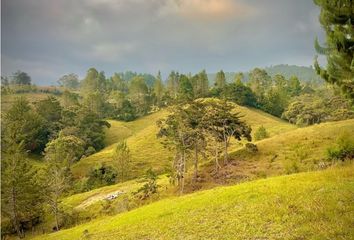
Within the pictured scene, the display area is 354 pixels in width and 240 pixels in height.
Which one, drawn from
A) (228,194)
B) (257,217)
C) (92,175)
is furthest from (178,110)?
(92,175)

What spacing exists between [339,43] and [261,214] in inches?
483

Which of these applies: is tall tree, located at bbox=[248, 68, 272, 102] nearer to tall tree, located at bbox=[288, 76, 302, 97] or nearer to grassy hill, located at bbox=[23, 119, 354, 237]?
tall tree, located at bbox=[288, 76, 302, 97]

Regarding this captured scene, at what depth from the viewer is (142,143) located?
344 feet

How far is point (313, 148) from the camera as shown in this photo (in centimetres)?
5678

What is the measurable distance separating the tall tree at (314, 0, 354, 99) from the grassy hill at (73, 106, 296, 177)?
44.2 m

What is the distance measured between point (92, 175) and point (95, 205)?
27031mm

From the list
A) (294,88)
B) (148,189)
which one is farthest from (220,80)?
(148,189)

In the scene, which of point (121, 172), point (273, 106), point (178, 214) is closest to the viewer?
point (178, 214)

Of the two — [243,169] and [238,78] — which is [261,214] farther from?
[238,78]

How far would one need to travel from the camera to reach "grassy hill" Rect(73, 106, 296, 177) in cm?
9012

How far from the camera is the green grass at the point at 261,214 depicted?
1822 cm

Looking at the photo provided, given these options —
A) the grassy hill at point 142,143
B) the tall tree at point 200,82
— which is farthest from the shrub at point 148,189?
the tall tree at point 200,82

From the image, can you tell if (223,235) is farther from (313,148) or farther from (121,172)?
(121,172)

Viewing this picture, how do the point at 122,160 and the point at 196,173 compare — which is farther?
the point at 122,160
